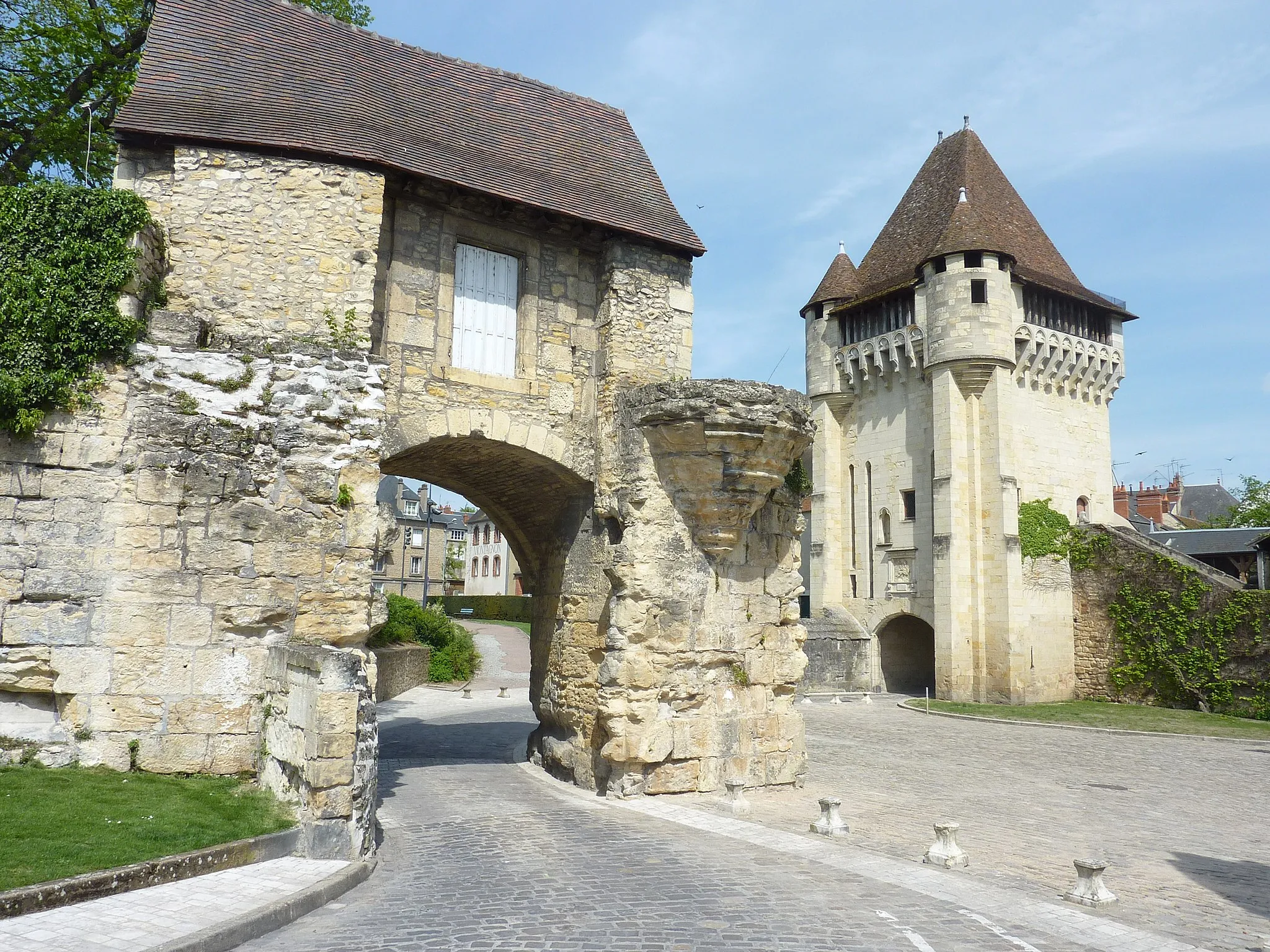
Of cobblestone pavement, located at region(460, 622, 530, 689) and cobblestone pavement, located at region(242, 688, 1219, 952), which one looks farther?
cobblestone pavement, located at region(460, 622, 530, 689)

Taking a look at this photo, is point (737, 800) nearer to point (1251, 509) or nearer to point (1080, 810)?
point (1080, 810)

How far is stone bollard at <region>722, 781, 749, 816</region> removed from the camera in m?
9.10

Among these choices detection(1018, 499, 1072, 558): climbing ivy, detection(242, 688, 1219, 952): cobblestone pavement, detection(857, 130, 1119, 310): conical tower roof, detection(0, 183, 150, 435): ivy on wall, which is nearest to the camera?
detection(242, 688, 1219, 952): cobblestone pavement

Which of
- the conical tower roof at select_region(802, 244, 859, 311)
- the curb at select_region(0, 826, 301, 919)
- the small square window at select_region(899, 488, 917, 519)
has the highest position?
the conical tower roof at select_region(802, 244, 859, 311)

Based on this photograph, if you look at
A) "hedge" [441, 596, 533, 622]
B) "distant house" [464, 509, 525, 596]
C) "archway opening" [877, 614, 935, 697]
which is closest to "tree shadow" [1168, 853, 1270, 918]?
"archway opening" [877, 614, 935, 697]

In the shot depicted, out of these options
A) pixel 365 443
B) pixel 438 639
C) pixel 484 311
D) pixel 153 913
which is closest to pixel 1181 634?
pixel 438 639

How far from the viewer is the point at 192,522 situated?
25.1 feet

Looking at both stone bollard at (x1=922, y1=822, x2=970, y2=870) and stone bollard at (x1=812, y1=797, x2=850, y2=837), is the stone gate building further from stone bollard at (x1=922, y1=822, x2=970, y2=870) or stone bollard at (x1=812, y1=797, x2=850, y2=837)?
stone bollard at (x1=922, y1=822, x2=970, y2=870)

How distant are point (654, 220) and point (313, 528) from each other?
18.7ft

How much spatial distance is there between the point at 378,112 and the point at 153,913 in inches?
319

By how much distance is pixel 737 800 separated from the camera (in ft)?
30.7

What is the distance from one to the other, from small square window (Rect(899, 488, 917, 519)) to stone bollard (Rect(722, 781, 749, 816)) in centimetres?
1951

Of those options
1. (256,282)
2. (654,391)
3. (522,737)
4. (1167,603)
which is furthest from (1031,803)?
(1167,603)

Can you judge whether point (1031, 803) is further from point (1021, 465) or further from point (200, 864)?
point (1021, 465)
